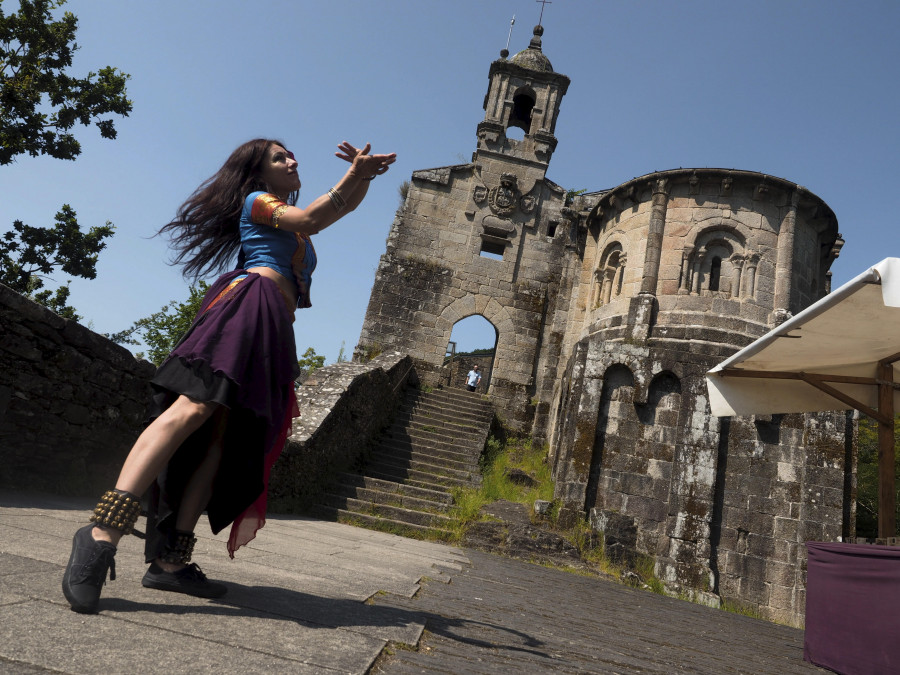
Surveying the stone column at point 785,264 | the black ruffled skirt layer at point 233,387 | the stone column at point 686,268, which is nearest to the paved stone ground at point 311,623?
the black ruffled skirt layer at point 233,387

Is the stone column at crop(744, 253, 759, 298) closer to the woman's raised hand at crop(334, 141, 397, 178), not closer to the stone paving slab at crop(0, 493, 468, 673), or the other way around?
the stone paving slab at crop(0, 493, 468, 673)

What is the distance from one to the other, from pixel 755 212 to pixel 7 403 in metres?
13.1

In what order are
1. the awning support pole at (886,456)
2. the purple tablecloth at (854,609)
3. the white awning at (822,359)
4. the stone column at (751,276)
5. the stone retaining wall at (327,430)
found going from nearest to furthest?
the purple tablecloth at (854,609) → the white awning at (822,359) → the awning support pole at (886,456) → the stone retaining wall at (327,430) → the stone column at (751,276)

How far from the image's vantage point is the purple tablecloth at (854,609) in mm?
3594

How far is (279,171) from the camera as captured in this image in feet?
9.20

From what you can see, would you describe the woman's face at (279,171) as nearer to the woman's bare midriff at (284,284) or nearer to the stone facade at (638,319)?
the woman's bare midriff at (284,284)

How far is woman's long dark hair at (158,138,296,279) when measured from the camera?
2729 mm

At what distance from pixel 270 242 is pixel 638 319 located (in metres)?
10.9

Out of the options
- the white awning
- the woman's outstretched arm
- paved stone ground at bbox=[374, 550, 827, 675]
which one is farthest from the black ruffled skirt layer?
the white awning

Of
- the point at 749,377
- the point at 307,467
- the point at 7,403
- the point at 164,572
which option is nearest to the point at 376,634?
the point at 164,572

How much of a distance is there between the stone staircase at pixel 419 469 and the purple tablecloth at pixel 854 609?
5244mm

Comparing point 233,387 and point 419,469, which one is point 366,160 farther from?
point 419,469

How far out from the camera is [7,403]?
4137 mm

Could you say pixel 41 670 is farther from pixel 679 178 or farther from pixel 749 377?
pixel 679 178
